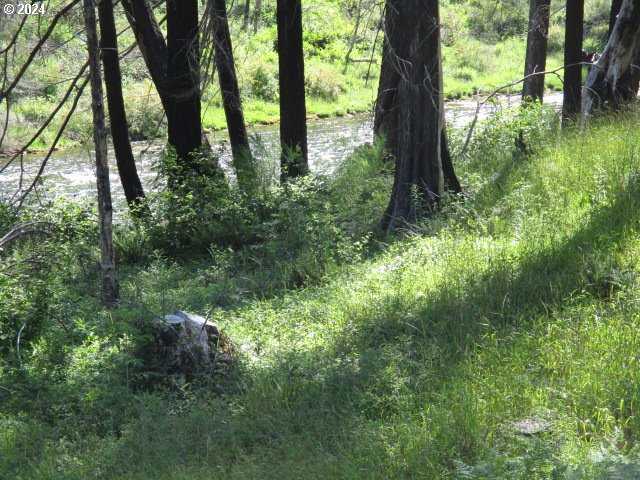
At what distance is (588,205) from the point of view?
24.7ft

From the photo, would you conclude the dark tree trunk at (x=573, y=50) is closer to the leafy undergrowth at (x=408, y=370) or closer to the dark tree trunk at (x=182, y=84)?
the leafy undergrowth at (x=408, y=370)

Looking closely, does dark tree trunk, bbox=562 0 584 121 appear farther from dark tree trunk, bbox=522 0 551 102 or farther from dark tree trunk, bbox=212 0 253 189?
dark tree trunk, bbox=212 0 253 189

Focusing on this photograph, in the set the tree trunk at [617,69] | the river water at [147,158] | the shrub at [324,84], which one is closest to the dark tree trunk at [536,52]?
the river water at [147,158]

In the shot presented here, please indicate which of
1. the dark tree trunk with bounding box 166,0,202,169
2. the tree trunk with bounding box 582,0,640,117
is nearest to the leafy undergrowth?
the tree trunk with bounding box 582,0,640,117

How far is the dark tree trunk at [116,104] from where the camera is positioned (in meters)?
12.7

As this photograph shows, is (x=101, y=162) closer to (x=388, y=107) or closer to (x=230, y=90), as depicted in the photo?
(x=230, y=90)

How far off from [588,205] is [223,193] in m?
5.56

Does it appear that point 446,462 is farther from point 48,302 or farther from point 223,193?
point 223,193

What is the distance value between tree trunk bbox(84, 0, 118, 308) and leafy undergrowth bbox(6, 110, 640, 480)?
35cm

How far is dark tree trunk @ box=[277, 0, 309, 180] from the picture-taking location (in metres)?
12.2

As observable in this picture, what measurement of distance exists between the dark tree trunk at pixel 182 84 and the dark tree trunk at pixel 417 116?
156 inches

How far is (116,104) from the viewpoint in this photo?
1323cm

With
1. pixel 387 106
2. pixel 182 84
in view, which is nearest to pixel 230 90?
pixel 182 84

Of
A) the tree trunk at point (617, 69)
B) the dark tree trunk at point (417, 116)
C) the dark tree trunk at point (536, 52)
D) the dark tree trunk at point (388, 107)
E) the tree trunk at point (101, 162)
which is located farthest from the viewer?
the dark tree trunk at point (536, 52)
